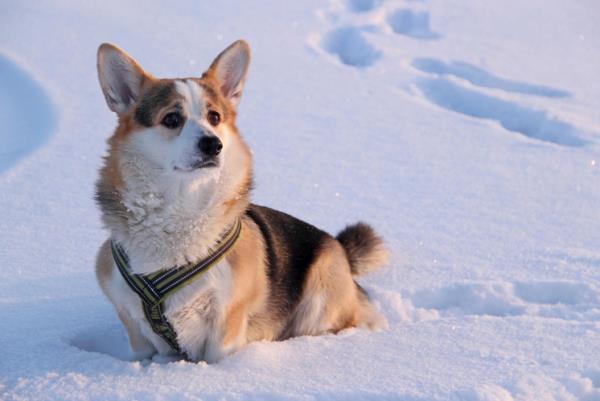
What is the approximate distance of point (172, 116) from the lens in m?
2.36

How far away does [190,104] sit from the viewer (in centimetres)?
238

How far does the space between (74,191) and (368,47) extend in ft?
11.6

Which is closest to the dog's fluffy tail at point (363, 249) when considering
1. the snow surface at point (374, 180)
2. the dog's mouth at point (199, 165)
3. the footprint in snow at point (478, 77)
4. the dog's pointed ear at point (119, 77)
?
the snow surface at point (374, 180)

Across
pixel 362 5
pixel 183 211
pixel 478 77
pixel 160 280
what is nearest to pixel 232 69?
pixel 183 211

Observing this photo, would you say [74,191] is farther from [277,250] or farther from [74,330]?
[277,250]

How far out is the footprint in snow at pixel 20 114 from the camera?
4387 mm

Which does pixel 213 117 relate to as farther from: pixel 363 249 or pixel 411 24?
pixel 411 24

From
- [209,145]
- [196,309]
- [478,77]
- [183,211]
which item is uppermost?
[209,145]

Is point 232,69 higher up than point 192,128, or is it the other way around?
point 232,69

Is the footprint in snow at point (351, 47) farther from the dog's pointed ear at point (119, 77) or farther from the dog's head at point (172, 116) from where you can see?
the dog's pointed ear at point (119, 77)

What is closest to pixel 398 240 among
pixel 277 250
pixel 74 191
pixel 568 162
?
pixel 277 250

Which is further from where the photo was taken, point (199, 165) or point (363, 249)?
point (363, 249)

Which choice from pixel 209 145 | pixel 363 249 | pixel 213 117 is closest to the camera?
pixel 209 145

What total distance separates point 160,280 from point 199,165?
411 millimetres
